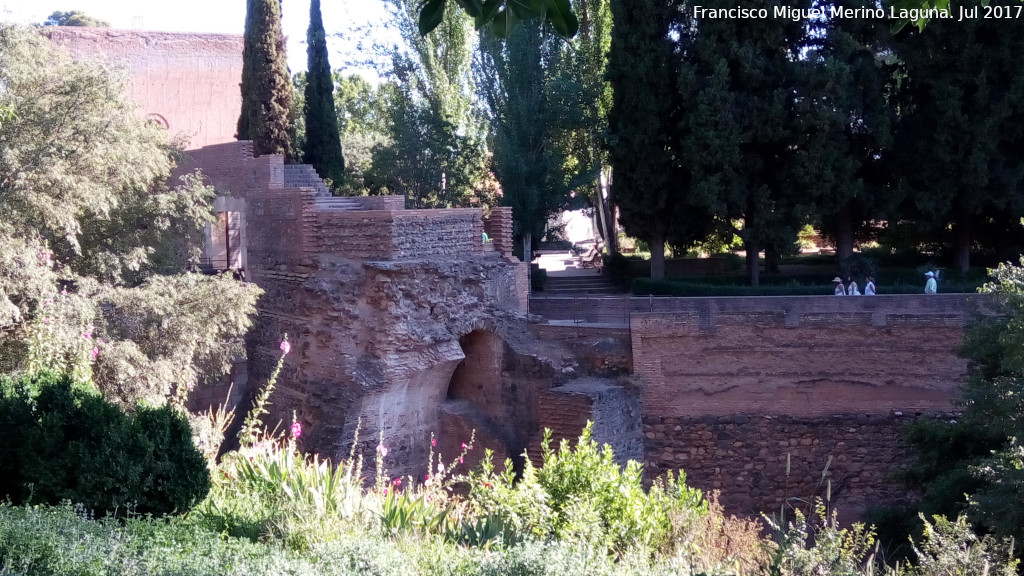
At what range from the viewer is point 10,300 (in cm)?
1008

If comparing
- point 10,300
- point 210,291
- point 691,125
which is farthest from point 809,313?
point 10,300

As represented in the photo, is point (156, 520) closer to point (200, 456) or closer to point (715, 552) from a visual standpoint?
point (200, 456)

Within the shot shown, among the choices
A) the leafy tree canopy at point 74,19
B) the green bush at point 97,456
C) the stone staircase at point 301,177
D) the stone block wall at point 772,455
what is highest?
the leafy tree canopy at point 74,19

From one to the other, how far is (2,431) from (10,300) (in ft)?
13.1

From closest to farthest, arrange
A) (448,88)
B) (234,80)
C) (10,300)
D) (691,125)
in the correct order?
(10,300)
(691,125)
(234,80)
(448,88)

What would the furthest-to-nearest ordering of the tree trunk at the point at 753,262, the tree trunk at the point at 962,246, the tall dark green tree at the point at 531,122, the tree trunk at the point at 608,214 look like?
the tree trunk at the point at 608,214, the tree trunk at the point at 962,246, the tall dark green tree at the point at 531,122, the tree trunk at the point at 753,262

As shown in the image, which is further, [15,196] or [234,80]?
[234,80]

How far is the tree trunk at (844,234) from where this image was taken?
19.9 metres

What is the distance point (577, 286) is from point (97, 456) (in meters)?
15.8

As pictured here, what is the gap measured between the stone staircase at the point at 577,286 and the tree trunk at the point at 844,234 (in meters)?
4.98

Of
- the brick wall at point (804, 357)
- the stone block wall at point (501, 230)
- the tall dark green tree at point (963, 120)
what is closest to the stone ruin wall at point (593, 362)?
the brick wall at point (804, 357)

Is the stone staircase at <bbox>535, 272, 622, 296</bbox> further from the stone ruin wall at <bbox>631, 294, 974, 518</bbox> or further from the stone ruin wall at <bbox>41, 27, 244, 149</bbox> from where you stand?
the stone ruin wall at <bbox>41, 27, 244, 149</bbox>

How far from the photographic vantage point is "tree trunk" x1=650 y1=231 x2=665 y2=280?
20281 millimetres

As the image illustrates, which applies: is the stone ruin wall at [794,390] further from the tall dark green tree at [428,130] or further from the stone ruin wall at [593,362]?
the tall dark green tree at [428,130]
